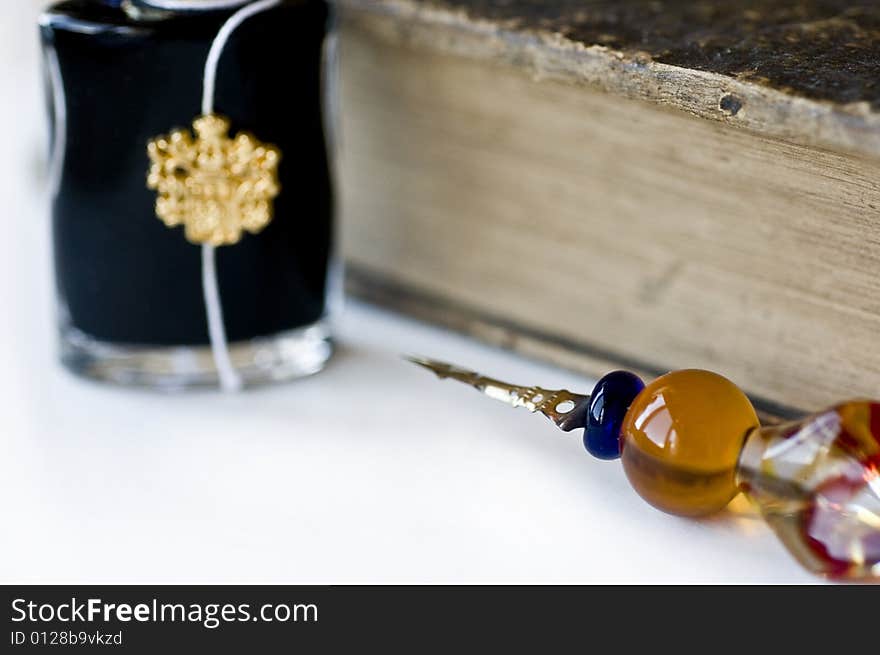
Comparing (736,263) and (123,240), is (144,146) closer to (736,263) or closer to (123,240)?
(123,240)

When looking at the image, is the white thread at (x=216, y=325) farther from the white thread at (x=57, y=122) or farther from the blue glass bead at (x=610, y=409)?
the blue glass bead at (x=610, y=409)

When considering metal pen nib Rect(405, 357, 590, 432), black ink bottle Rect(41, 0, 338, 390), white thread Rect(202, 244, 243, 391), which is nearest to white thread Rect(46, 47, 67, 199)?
black ink bottle Rect(41, 0, 338, 390)

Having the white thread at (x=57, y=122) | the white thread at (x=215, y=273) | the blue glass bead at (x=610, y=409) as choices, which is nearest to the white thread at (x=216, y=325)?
the white thread at (x=215, y=273)

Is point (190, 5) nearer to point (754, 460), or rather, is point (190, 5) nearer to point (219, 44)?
point (219, 44)

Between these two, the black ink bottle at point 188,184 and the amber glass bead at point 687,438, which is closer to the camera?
the amber glass bead at point 687,438

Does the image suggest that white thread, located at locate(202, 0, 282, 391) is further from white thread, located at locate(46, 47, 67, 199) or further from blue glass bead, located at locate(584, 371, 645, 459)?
blue glass bead, located at locate(584, 371, 645, 459)

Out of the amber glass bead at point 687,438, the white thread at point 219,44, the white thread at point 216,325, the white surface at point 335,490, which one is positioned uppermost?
the white thread at point 219,44

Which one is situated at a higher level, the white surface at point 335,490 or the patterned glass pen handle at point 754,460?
the patterned glass pen handle at point 754,460

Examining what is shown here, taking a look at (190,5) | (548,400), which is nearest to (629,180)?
(548,400)
